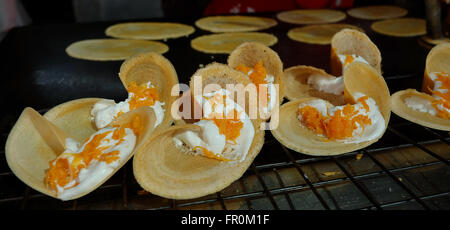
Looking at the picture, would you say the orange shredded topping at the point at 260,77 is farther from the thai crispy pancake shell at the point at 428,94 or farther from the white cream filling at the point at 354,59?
the thai crispy pancake shell at the point at 428,94

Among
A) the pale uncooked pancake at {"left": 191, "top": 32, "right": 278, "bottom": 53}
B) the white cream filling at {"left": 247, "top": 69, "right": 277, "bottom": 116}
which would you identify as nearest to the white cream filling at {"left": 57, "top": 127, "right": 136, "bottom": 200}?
the white cream filling at {"left": 247, "top": 69, "right": 277, "bottom": 116}

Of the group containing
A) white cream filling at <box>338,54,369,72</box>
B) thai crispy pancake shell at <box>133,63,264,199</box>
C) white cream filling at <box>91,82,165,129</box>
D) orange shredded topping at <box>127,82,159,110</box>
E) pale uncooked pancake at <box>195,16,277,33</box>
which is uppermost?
white cream filling at <box>338,54,369,72</box>

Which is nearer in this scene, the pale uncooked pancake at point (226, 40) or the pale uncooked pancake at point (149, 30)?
the pale uncooked pancake at point (226, 40)

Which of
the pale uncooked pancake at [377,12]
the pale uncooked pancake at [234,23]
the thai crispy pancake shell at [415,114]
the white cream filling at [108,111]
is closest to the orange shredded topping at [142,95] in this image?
the white cream filling at [108,111]

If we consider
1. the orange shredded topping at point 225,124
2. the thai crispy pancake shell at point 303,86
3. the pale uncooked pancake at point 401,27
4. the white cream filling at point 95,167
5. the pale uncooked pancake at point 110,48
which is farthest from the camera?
the pale uncooked pancake at point 401,27

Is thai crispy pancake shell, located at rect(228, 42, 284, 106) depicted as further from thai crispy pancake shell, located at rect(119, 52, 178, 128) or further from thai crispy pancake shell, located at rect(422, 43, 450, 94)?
thai crispy pancake shell, located at rect(422, 43, 450, 94)

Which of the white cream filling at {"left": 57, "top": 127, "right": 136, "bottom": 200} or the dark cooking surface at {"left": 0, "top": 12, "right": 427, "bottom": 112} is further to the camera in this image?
the dark cooking surface at {"left": 0, "top": 12, "right": 427, "bottom": 112}
